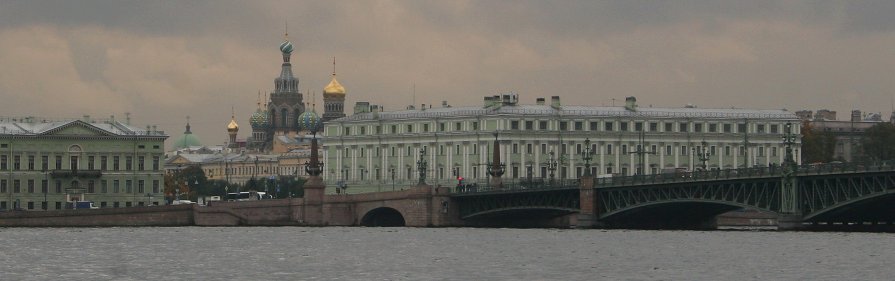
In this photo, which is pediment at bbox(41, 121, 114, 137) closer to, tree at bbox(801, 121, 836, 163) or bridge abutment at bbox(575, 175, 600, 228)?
bridge abutment at bbox(575, 175, 600, 228)

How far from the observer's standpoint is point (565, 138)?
17975cm

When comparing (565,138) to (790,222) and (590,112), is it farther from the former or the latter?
(790,222)

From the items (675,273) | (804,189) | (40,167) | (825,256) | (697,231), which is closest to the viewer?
(675,273)

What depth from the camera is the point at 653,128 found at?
182 metres

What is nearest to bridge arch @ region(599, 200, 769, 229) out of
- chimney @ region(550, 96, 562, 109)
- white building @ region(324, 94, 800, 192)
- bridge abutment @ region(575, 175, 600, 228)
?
bridge abutment @ region(575, 175, 600, 228)

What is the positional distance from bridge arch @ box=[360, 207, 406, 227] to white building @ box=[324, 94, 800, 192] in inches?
1229

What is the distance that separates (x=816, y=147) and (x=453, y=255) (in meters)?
104

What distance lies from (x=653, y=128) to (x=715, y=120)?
4664 mm

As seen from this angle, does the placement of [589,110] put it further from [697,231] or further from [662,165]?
[697,231]

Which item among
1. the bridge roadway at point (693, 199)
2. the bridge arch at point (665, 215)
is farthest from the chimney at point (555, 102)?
the bridge arch at point (665, 215)

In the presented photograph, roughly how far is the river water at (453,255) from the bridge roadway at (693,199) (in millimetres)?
1525

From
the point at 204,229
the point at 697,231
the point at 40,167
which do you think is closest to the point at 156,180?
the point at 40,167

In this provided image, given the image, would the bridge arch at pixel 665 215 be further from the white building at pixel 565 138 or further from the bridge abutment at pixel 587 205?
the white building at pixel 565 138

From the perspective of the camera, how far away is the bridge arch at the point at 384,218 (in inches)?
5610
